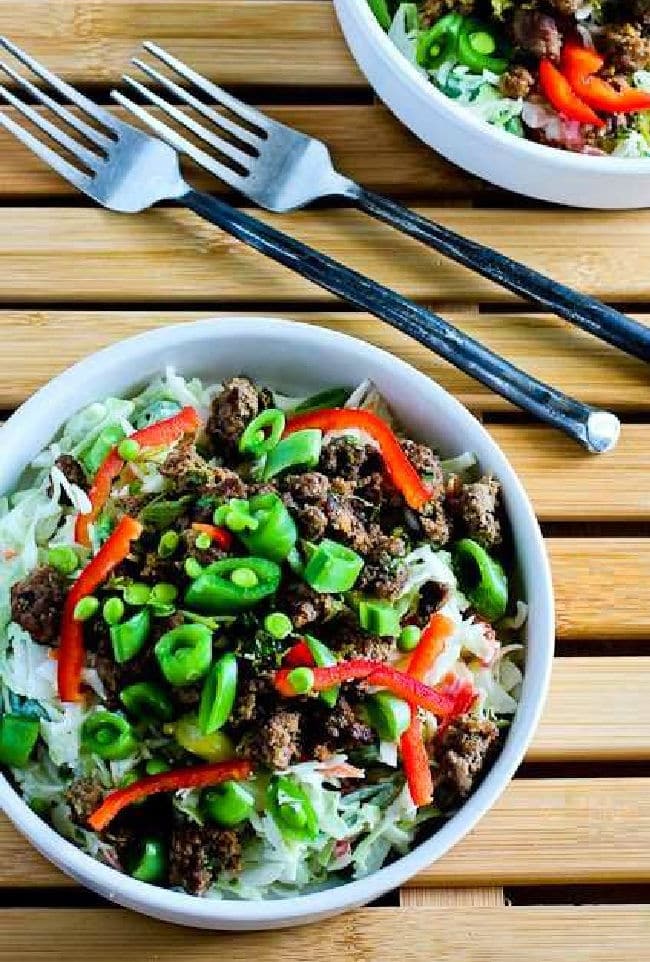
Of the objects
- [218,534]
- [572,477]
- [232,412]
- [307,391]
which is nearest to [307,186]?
[307,391]

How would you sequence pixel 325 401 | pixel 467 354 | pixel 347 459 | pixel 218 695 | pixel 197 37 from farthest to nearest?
pixel 197 37 < pixel 467 354 < pixel 325 401 < pixel 347 459 < pixel 218 695

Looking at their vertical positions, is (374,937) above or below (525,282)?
below

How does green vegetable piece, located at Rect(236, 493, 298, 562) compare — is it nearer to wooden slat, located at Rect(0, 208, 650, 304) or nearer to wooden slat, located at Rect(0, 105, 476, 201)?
wooden slat, located at Rect(0, 208, 650, 304)

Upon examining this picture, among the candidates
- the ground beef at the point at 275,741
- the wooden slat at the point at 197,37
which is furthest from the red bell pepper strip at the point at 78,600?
the wooden slat at the point at 197,37

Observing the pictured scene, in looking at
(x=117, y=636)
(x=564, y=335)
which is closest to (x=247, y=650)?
(x=117, y=636)

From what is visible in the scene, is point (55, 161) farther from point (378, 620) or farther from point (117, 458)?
point (378, 620)

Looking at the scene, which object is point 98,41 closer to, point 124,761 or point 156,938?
point 124,761
